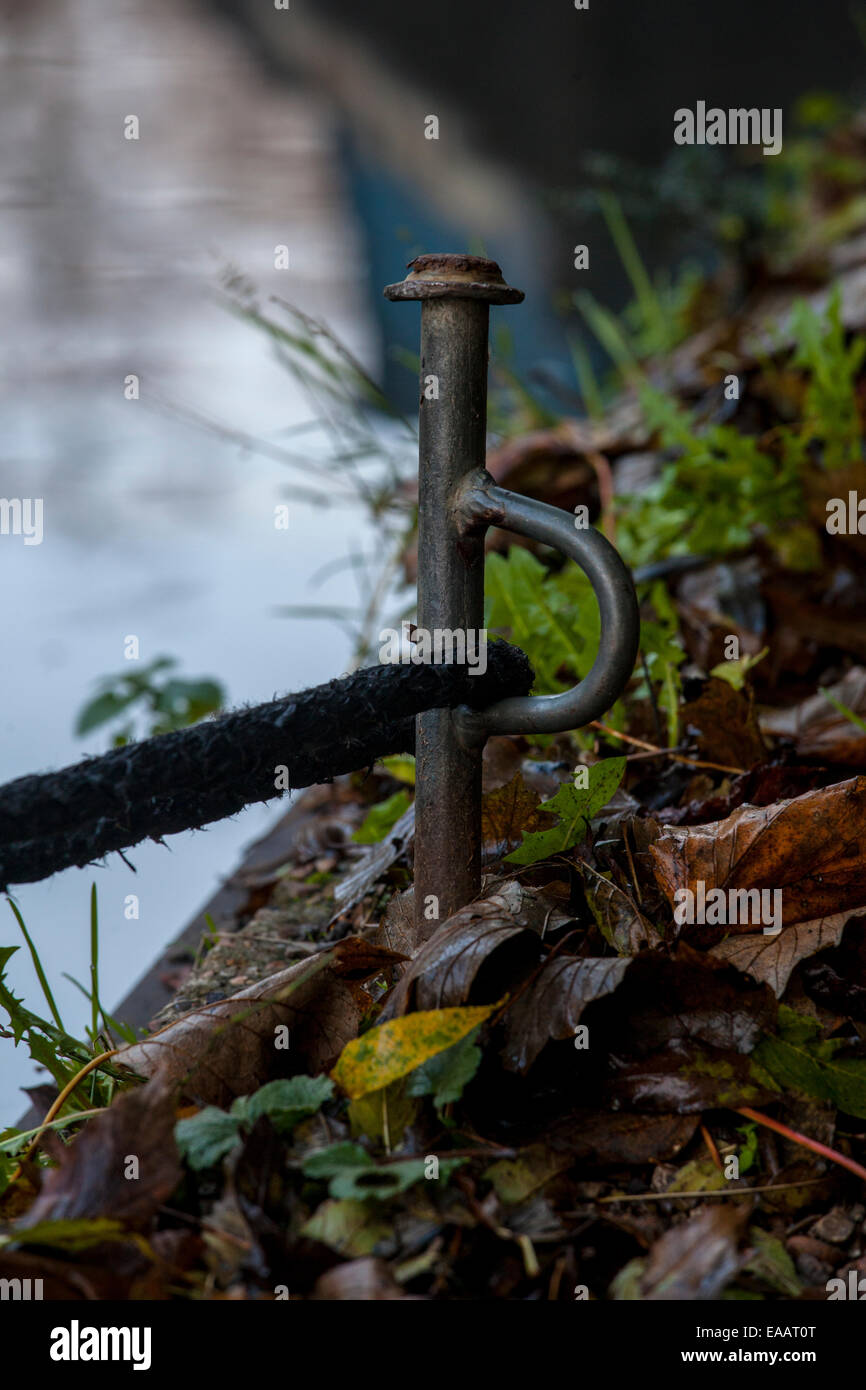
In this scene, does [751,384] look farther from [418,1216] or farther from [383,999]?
[418,1216]

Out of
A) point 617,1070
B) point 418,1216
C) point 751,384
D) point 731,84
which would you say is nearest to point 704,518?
point 751,384

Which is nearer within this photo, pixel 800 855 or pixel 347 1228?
pixel 347 1228

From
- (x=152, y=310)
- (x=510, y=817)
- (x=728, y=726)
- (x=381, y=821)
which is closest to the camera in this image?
(x=510, y=817)

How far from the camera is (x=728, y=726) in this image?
92 cm

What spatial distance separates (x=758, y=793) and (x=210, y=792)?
17.1 inches

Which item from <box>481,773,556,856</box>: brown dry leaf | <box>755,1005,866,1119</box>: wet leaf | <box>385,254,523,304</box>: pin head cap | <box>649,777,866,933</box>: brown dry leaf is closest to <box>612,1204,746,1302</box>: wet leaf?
<box>755,1005,866,1119</box>: wet leaf

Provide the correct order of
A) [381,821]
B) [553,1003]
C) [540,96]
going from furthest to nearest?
[540,96] < [381,821] < [553,1003]

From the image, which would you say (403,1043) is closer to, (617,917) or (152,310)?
(617,917)

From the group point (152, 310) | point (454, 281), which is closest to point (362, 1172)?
point (454, 281)

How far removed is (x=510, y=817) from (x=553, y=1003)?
234 millimetres

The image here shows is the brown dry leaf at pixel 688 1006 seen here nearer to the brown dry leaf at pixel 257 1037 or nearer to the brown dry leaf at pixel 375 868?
the brown dry leaf at pixel 257 1037

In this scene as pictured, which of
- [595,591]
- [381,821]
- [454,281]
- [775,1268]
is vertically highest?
[454,281]

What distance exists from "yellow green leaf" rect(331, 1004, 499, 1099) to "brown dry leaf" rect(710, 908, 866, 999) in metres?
0.17

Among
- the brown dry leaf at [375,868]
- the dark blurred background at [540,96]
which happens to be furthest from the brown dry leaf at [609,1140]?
the dark blurred background at [540,96]
